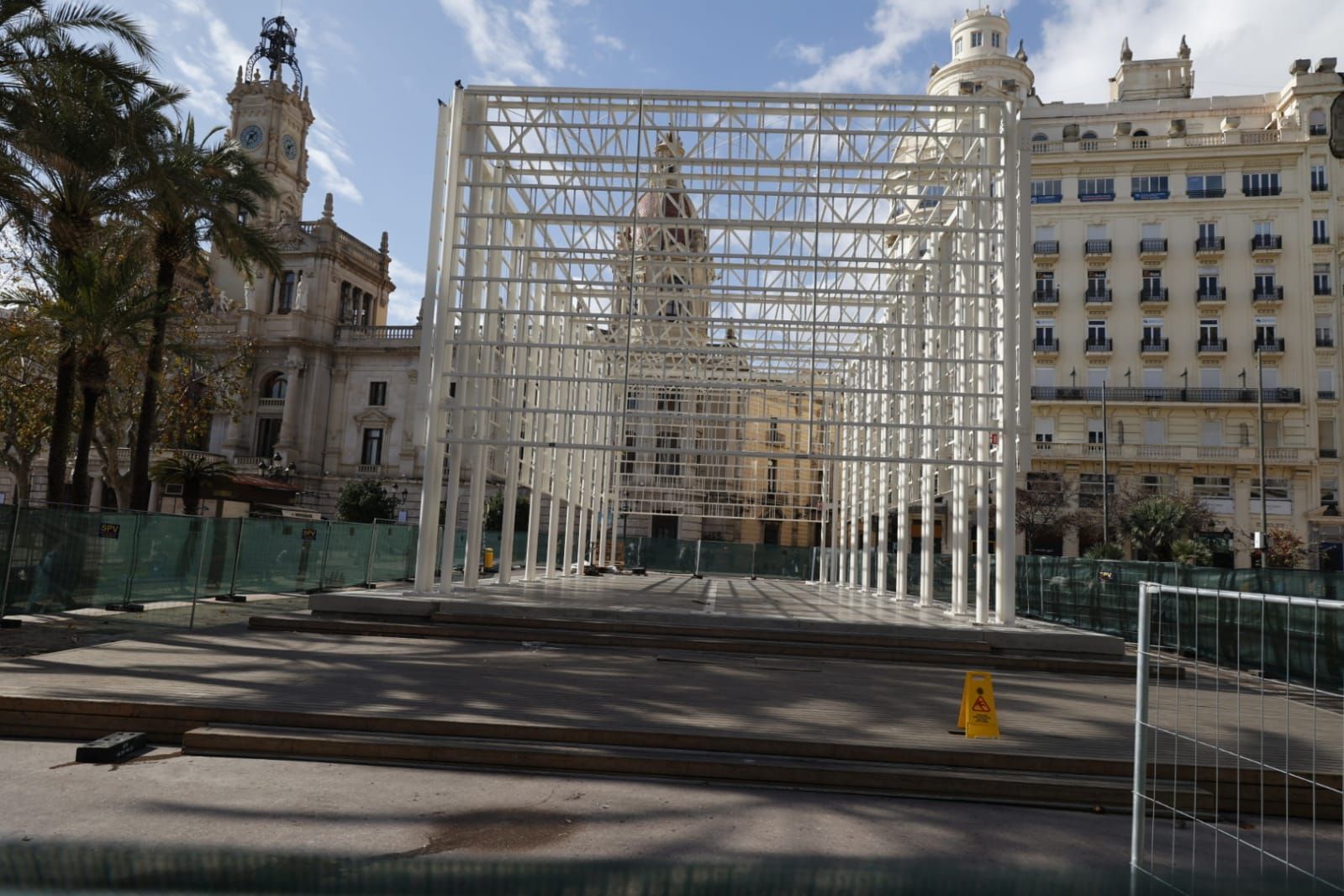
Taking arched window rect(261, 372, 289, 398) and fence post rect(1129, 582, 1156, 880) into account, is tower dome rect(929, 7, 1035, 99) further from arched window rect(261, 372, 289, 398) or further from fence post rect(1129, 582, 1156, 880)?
fence post rect(1129, 582, 1156, 880)

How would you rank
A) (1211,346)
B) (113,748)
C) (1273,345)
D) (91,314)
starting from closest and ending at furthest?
(113,748) < (91,314) < (1273,345) < (1211,346)

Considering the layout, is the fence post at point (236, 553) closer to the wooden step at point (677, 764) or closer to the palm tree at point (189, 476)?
the palm tree at point (189, 476)

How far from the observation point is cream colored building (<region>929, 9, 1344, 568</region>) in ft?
171

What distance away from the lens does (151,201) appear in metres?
20.2

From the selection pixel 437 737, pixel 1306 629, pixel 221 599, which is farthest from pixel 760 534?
pixel 437 737

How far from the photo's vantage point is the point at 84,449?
804 inches

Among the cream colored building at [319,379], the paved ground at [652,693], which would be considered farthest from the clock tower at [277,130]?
the paved ground at [652,693]

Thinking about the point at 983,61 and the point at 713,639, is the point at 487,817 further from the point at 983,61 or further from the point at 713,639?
the point at 983,61

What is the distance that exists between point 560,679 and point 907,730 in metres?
3.91

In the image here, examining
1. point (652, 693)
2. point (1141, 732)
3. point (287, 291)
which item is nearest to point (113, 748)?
point (652, 693)

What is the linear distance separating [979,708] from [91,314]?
65.3 feet

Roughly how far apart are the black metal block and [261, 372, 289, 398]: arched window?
203ft

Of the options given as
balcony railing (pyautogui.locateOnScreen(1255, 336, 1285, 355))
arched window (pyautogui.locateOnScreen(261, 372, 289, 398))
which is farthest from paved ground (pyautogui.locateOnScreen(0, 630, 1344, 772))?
arched window (pyautogui.locateOnScreen(261, 372, 289, 398))

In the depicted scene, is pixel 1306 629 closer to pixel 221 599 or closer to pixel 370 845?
pixel 370 845
